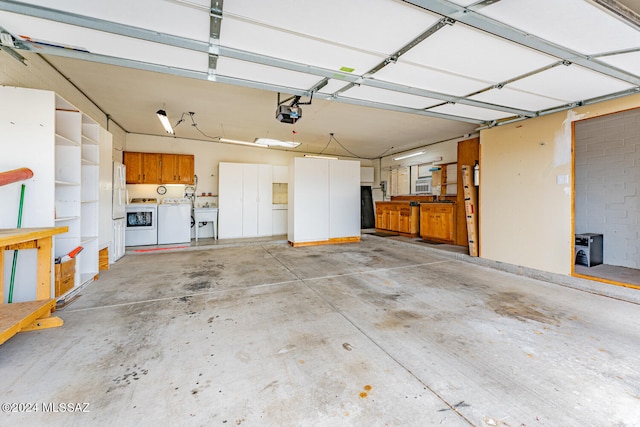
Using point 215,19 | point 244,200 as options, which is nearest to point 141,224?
point 244,200

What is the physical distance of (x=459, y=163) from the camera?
6.80m

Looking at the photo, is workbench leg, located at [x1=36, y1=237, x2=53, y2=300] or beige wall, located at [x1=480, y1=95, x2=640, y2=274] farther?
beige wall, located at [x1=480, y1=95, x2=640, y2=274]

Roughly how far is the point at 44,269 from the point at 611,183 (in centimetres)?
796

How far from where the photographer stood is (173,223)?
6.70 meters

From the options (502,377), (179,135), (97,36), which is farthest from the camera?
(179,135)

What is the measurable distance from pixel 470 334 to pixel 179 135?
7965 mm

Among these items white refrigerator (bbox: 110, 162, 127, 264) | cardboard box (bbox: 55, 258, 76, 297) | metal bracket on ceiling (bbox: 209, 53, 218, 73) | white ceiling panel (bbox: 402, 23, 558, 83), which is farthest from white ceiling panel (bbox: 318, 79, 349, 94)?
white refrigerator (bbox: 110, 162, 127, 264)

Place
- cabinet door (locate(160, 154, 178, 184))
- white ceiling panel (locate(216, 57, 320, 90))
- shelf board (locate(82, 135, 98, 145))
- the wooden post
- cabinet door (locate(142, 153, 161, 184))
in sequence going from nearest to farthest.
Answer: white ceiling panel (locate(216, 57, 320, 90)) → shelf board (locate(82, 135, 98, 145)) → the wooden post → cabinet door (locate(142, 153, 161, 184)) → cabinet door (locate(160, 154, 178, 184))

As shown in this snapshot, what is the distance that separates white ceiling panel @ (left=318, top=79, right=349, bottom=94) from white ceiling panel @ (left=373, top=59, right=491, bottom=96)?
1.33 ft

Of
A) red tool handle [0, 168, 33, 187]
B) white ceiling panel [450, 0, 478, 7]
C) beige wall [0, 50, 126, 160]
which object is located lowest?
red tool handle [0, 168, 33, 187]

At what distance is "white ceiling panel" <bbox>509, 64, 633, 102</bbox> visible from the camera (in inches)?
110

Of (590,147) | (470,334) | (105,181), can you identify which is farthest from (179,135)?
(590,147)

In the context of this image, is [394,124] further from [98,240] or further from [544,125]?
[98,240]

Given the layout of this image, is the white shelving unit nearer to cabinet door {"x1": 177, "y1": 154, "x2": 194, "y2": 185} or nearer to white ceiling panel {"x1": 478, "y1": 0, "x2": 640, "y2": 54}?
cabinet door {"x1": 177, "y1": 154, "x2": 194, "y2": 185}
